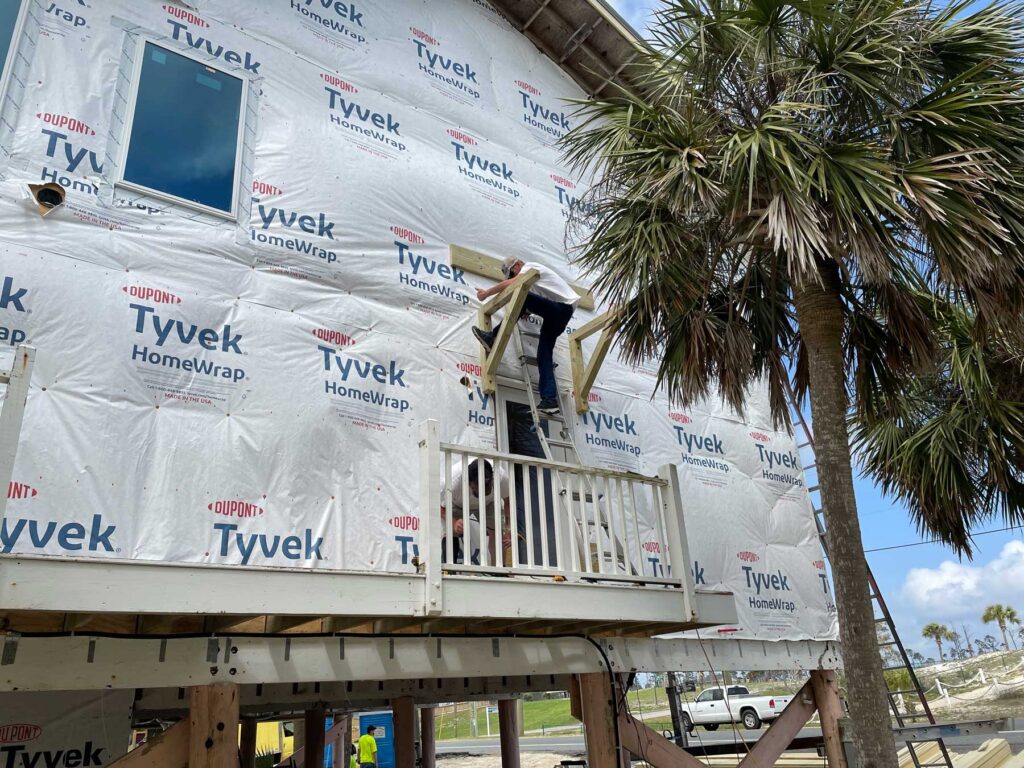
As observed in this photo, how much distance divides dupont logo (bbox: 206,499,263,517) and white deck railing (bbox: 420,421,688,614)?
4.25 feet

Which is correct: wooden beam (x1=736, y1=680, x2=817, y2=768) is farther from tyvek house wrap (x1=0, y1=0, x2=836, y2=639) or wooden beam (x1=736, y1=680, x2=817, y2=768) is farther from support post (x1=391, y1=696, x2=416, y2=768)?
support post (x1=391, y1=696, x2=416, y2=768)

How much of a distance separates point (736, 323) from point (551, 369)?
1726 millimetres

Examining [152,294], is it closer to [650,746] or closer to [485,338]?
[485,338]

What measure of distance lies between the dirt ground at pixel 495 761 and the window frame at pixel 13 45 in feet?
77.4

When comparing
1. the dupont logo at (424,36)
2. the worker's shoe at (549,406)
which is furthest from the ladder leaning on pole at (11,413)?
the dupont logo at (424,36)

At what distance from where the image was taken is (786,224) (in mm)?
4961

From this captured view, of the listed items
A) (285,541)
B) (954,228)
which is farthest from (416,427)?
(954,228)

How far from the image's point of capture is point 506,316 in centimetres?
671

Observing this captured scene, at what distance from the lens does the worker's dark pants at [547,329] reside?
701 cm

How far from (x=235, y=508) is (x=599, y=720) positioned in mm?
3340

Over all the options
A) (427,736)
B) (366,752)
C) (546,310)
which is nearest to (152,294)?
(546,310)

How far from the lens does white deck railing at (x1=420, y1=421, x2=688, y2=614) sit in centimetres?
484

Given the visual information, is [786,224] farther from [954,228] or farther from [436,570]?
[436,570]

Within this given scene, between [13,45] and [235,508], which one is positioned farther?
[13,45]
